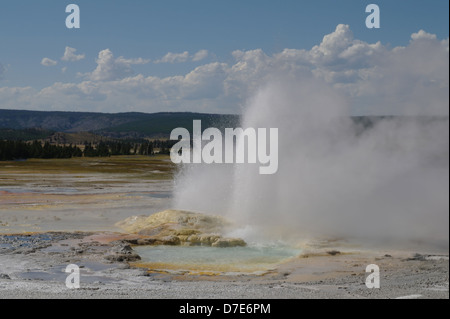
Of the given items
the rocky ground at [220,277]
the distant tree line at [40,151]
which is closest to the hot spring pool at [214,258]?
the rocky ground at [220,277]

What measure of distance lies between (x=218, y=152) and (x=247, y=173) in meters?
10.0

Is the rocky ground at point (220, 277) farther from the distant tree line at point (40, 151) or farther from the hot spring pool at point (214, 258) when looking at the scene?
the distant tree line at point (40, 151)

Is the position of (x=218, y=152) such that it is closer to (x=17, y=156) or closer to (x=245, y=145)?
(x=245, y=145)

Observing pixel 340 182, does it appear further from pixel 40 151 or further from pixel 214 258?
pixel 40 151

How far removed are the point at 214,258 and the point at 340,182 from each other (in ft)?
16.9

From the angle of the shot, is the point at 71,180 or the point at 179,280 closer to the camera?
the point at 179,280

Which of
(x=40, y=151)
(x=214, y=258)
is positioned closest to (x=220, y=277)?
(x=214, y=258)

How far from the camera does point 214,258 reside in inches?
644

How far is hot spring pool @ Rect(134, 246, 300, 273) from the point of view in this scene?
49.2 ft

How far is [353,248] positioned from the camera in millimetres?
16281

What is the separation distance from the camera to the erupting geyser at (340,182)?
11.3 m

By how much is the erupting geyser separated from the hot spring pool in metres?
2.00
